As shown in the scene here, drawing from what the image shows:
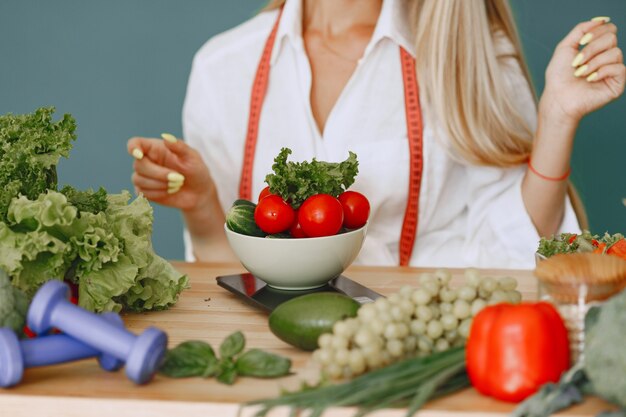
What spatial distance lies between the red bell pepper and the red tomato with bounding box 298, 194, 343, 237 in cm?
42

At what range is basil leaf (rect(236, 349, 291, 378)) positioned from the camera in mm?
988

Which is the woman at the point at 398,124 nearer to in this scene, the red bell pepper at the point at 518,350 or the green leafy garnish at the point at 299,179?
the green leafy garnish at the point at 299,179

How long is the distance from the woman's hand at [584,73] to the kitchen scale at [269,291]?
0.80 metres

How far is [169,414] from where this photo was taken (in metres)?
0.92

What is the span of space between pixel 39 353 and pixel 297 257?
47cm

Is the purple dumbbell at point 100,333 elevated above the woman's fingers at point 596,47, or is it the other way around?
the woman's fingers at point 596,47

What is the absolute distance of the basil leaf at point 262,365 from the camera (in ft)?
3.24

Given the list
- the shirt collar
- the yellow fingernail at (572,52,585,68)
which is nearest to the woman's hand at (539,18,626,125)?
the yellow fingernail at (572,52,585,68)

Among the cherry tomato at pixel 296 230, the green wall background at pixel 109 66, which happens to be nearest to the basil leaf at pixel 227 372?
the cherry tomato at pixel 296 230

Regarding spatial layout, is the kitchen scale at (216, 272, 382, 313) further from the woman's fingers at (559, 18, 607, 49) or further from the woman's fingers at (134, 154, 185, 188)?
the woman's fingers at (559, 18, 607, 49)

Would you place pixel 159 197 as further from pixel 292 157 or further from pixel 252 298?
pixel 252 298

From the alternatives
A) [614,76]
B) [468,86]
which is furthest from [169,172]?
[614,76]

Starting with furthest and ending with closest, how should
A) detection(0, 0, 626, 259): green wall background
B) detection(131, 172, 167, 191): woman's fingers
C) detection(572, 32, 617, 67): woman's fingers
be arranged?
detection(0, 0, 626, 259): green wall background → detection(131, 172, 167, 191): woman's fingers → detection(572, 32, 617, 67): woman's fingers

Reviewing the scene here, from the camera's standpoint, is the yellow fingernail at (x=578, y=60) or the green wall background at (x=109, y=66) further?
the green wall background at (x=109, y=66)
